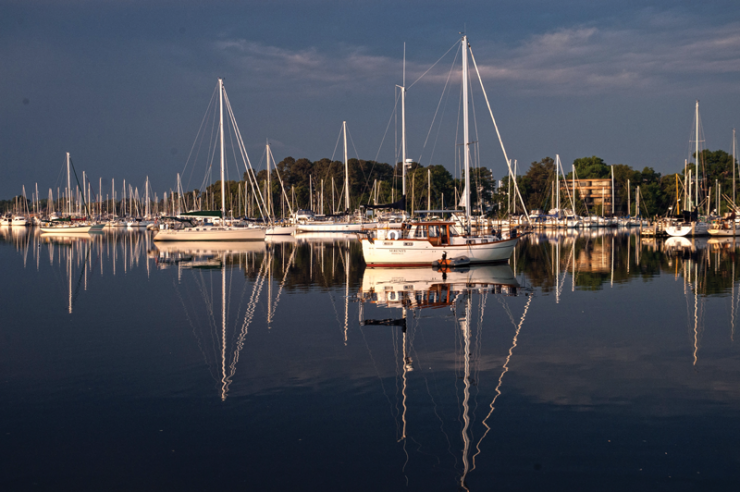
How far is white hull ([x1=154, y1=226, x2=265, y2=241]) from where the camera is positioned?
6362 centimetres

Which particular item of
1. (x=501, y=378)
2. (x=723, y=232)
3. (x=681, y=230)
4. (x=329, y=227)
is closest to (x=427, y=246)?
(x=501, y=378)

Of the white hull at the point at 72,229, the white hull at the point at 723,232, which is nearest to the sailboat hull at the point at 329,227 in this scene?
the white hull at the point at 72,229

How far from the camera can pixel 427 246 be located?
3341 cm

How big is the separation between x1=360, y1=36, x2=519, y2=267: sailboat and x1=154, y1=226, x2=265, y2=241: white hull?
32066mm

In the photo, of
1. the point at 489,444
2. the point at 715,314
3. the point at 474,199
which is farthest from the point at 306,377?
the point at 474,199

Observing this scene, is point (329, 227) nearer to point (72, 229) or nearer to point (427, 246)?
point (72, 229)

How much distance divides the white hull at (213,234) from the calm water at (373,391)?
1591 inches

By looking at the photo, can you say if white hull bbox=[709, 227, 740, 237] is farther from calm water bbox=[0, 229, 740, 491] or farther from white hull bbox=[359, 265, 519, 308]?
calm water bbox=[0, 229, 740, 491]

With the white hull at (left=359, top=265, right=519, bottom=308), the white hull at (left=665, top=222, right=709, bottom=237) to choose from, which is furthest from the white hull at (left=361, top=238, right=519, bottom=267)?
the white hull at (left=665, top=222, right=709, bottom=237)

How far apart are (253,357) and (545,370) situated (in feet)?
19.6

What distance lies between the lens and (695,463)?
800cm

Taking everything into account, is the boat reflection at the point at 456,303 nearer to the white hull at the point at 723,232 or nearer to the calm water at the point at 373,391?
the calm water at the point at 373,391

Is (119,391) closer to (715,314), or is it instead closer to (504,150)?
(715,314)

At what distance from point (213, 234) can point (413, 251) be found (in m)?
34.7
